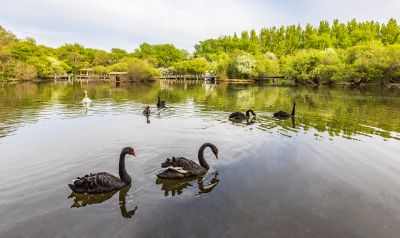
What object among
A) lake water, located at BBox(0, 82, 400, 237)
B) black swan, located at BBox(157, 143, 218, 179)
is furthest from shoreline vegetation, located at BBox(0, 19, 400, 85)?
black swan, located at BBox(157, 143, 218, 179)

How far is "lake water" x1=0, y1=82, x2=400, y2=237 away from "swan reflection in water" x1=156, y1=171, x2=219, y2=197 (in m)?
0.03

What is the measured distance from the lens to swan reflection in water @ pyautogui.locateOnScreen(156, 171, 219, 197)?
8273 millimetres

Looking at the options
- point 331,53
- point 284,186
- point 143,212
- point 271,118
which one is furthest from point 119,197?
point 331,53

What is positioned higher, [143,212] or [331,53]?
[331,53]

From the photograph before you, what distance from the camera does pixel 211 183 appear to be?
8.79 m

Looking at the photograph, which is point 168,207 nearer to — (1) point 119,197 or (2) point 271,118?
(1) point 119,197

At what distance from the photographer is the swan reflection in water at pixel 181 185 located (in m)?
8.27

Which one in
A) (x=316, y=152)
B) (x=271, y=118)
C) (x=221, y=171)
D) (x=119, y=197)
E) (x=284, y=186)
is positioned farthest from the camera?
(x=271, y=118)

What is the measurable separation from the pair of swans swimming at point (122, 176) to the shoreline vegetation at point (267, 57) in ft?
194

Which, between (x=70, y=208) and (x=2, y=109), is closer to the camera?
(x=70, y=208)

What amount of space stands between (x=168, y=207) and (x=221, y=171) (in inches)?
116

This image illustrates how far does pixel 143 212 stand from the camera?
22.9 feet

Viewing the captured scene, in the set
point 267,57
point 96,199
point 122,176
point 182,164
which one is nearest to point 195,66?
point 267,57

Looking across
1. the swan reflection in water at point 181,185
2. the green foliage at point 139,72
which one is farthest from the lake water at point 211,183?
the green foliage at point 139,72
